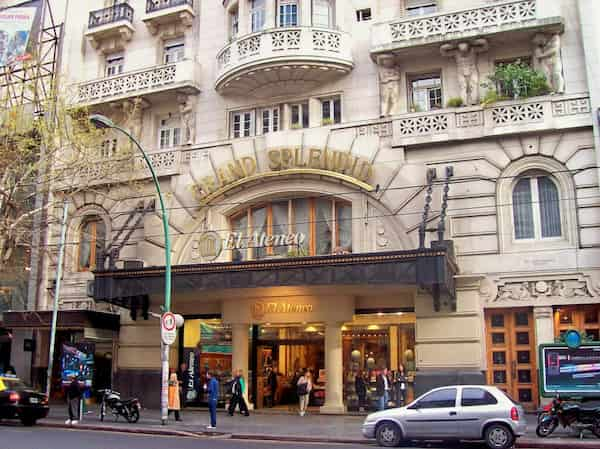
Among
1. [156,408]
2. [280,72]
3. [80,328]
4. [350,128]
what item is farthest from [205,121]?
[156,408]

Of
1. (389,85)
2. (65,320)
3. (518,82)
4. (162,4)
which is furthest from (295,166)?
(65,320)

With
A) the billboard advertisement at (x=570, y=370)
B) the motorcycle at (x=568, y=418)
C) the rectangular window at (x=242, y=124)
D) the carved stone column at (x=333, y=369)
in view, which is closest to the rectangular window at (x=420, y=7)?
the rectangular window at (x=242, y=124)

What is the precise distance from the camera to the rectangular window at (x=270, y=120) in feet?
85.6

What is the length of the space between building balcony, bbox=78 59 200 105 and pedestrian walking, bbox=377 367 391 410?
13.6 meters

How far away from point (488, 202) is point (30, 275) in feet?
64.4

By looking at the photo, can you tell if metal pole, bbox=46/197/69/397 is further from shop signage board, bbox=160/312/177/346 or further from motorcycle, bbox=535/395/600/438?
motorcycle, bbox=535/395/600/438

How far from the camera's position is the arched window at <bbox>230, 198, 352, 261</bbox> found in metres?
24.0

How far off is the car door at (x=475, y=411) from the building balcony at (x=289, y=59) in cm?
1373

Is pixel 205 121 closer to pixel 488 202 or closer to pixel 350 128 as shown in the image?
pixel 350 128

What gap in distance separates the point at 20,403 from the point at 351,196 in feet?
41.4

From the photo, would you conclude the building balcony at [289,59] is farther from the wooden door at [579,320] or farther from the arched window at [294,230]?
the wooden door at [579,320]

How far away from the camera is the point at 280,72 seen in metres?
24.8

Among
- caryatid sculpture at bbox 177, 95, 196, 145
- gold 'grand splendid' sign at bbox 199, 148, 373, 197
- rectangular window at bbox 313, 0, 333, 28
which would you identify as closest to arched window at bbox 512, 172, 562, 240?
gold 'grand splendid' sign at bbox 199, 148, 373, 197

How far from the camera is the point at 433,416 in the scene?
1529cm
